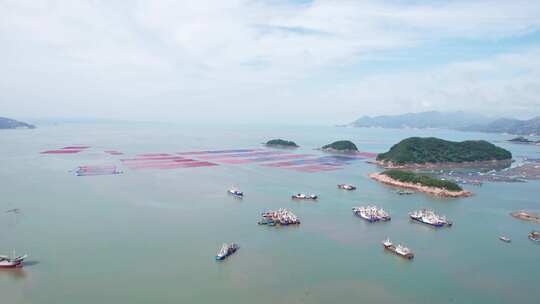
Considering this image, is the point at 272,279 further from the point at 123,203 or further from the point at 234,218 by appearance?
the point at 123,203

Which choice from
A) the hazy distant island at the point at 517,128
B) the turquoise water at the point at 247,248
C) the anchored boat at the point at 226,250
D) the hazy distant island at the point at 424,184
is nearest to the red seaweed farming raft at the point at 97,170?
the turquoise water at the point at 247,248

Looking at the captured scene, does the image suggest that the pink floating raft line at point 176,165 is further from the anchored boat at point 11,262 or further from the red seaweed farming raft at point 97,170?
the anchored boat at point 11,262

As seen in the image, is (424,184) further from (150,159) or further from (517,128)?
(517,128)

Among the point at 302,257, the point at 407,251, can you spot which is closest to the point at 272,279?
the point at 302,257

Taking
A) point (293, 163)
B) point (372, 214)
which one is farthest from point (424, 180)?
point (293, 163)

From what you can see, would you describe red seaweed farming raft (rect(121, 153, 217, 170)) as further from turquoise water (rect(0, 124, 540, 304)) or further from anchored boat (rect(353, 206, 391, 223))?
anchored boat (rect(353, 206, 391, 223))

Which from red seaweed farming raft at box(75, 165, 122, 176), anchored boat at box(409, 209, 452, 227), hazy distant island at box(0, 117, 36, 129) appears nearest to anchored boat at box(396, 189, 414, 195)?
anchored boat at box(409, 209, 452, 227)
